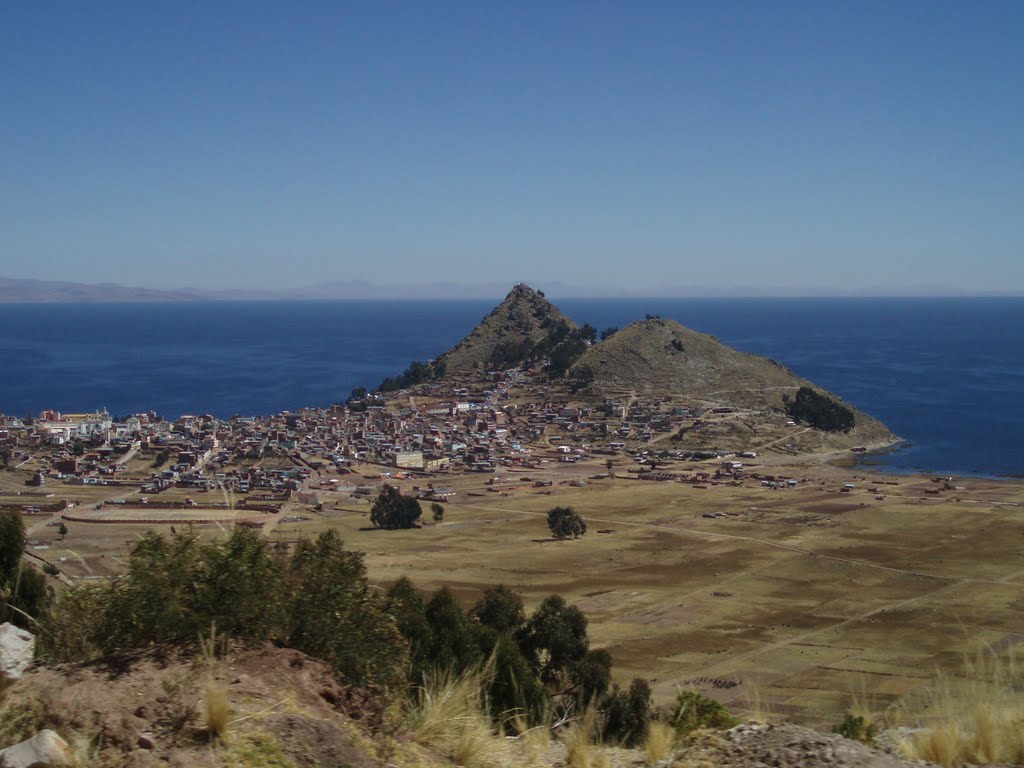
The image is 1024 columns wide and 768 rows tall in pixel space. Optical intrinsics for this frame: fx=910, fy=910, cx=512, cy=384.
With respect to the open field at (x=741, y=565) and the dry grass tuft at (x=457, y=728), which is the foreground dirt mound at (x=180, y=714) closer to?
Result: the dry grass tuft at (x=457, y=728)

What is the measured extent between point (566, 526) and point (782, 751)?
34.5 metres

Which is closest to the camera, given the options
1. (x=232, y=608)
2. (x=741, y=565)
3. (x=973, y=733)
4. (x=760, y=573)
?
(x=973, y=733)

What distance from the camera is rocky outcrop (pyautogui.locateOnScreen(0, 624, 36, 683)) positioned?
524 centimetres

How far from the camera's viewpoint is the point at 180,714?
4.63 metres

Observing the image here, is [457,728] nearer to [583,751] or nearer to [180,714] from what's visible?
[583,751]

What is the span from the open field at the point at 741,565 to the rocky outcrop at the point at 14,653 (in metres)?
6.99

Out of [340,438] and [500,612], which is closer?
[500,612]

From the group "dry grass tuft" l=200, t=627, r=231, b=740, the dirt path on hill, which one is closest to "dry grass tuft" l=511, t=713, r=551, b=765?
"dry grass tuft" l=200, t=627, r=231, b=740

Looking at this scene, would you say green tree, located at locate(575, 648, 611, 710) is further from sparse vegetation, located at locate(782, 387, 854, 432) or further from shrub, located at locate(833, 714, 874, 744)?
sparse vegetation, located at locate(782, 387, 854, 432)

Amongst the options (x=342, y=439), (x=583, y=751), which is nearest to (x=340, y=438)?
(x=342, y=439)

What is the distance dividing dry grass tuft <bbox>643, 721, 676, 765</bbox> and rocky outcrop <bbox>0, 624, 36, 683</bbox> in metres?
3.70

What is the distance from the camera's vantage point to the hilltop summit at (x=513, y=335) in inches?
3858

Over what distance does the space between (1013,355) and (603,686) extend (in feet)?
464

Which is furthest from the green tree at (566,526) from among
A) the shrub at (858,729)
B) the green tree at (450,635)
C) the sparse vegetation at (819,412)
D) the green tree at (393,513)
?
the sparse vegetation at (819,412)
